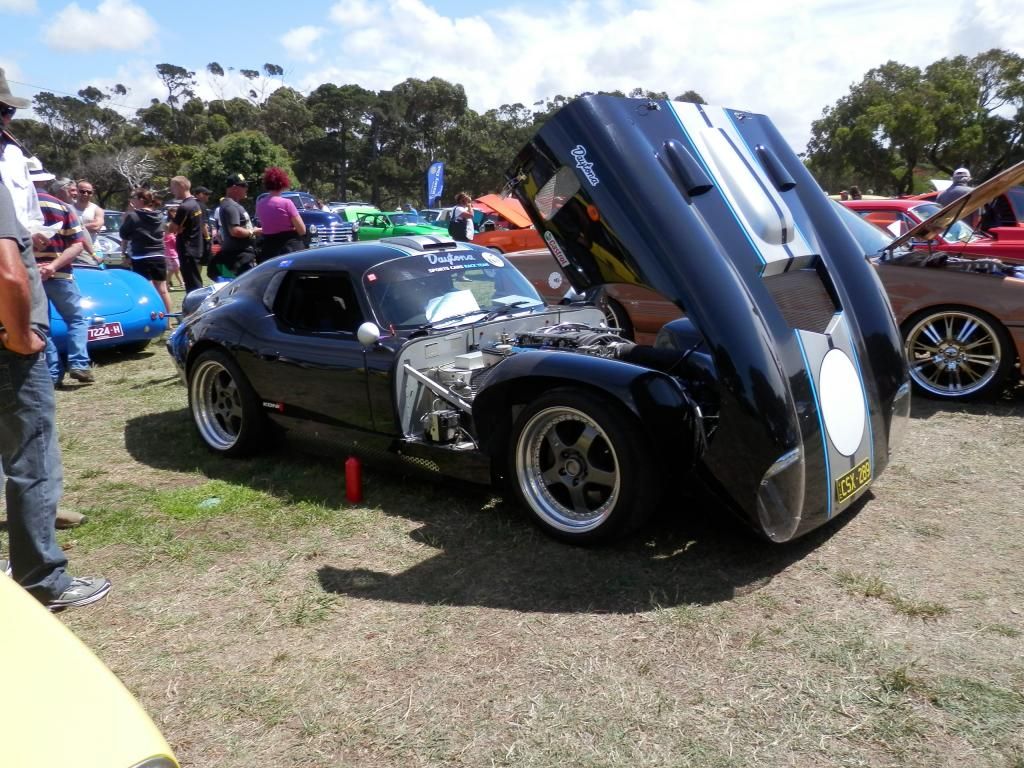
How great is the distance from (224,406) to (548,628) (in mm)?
3194

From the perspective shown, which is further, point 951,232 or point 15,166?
point 951,232

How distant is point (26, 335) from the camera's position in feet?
9.70

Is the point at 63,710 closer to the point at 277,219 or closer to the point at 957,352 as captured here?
the point at 957,352

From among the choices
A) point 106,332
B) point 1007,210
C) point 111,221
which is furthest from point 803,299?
point 111,221

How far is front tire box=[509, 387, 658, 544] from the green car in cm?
1477

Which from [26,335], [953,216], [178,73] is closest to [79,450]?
[26,335]

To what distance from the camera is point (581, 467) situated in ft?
11.8

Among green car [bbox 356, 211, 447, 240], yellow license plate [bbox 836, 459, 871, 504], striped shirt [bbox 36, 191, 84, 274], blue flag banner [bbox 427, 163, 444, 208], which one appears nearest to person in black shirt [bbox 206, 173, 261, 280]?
striped shirt [bbox 36, 191, 84, 274]

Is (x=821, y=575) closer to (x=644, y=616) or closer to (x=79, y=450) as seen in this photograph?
(x=644, y=616)

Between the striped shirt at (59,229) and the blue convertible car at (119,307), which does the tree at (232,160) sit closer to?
the blue convertible car at (119,307)

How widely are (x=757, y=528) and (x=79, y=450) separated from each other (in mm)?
4564

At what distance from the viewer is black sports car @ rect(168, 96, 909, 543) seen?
321 centimetres

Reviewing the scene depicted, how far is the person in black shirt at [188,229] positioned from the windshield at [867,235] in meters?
6.59

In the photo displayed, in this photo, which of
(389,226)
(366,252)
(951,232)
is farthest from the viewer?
(389,226)
